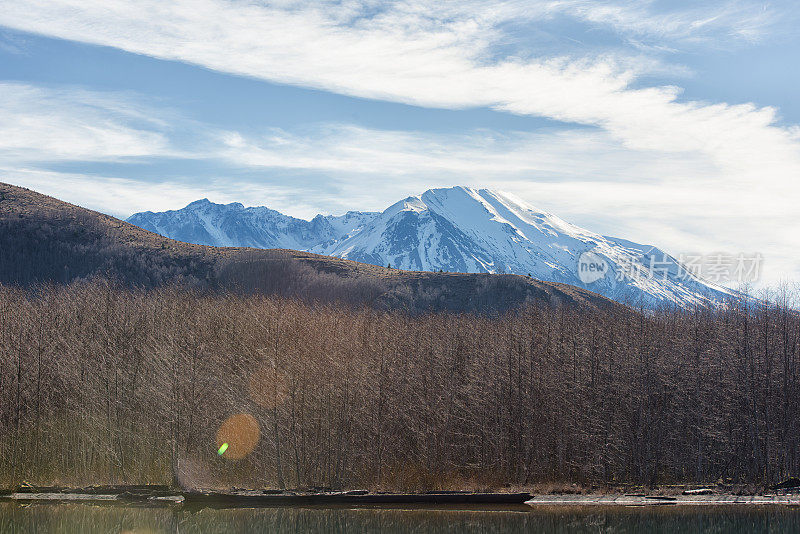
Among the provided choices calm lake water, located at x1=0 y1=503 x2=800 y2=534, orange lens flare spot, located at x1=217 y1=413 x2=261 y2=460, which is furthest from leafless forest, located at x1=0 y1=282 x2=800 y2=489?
calm lake water, located at x1=0 y1=503 x2=800 y2=534

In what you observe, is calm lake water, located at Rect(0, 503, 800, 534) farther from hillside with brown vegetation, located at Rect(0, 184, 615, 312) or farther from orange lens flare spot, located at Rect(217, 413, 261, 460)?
hillside with brown vegetation, located at Rect(0, 184, 615, 312)

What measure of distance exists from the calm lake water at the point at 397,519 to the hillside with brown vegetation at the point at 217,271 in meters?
81.7

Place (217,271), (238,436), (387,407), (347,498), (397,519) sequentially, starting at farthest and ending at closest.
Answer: (217,271)
(387,407)
(238,436)
(347,498)
(397,519)

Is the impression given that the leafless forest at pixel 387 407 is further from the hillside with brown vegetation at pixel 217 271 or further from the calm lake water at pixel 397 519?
the hillside with brown vegetation at pixel 217 271

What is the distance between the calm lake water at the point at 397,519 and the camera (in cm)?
3506

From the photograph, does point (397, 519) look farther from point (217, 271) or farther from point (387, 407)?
point (217, 271)

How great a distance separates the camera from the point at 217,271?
13488 centimetres

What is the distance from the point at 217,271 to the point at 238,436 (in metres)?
88.0

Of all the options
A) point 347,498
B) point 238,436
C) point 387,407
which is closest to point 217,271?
point 238,436

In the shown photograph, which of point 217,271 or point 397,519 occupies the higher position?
point 217,271

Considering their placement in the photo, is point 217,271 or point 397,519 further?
point 217,271

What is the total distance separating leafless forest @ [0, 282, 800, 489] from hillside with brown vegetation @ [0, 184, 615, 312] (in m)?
66.8

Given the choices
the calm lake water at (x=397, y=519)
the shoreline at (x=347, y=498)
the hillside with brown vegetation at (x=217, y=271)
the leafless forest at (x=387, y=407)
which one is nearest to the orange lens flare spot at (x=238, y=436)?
the leafless forest at (x=387, y=407)

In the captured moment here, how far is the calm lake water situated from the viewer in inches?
1380
